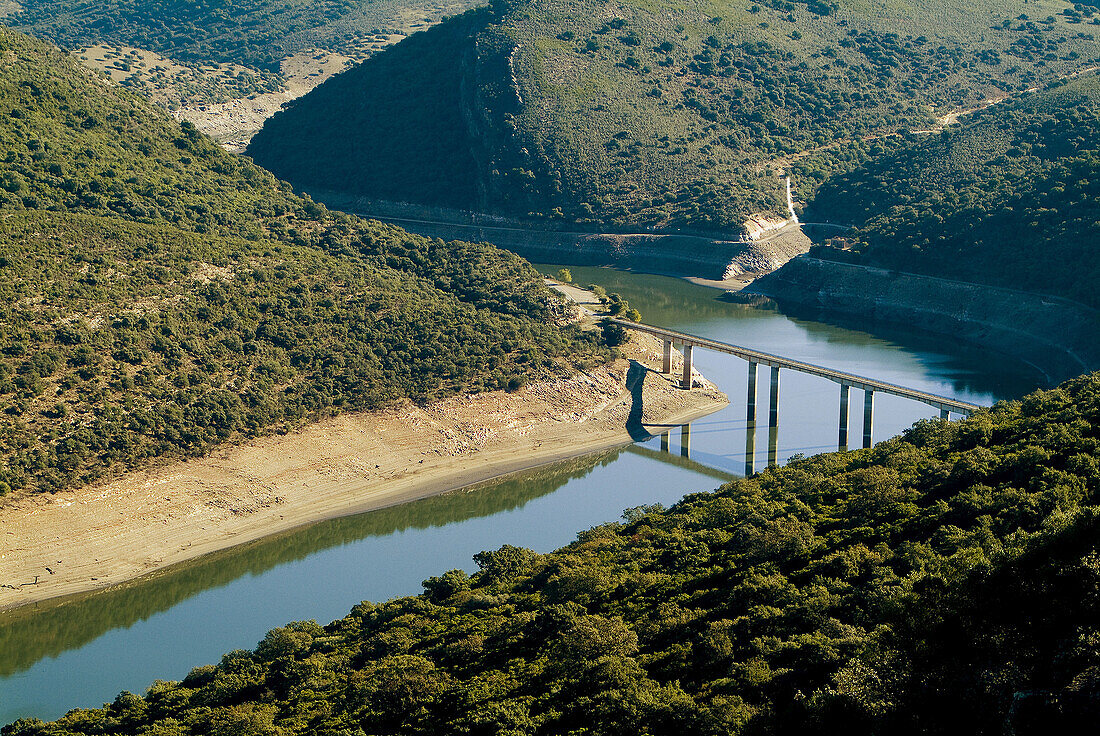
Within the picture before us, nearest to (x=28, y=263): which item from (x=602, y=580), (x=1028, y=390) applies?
(x=602, y=580)

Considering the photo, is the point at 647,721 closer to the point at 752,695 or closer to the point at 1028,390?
the point at 752,695

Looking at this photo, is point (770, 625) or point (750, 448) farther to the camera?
point (750, 448)

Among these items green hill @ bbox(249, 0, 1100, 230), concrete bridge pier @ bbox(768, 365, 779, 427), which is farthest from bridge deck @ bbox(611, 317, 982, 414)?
green hill @ bbox(249, 0, 1100, 230)

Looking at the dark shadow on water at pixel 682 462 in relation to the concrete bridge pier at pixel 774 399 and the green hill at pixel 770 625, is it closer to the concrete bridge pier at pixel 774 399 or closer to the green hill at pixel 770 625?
the concrete bridge pier at pixel 774 399

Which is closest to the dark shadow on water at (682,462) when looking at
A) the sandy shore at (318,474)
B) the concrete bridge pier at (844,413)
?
the sandy shore at (318,474)

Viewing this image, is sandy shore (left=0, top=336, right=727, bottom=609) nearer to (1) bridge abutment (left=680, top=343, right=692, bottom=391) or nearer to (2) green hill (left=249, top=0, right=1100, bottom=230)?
(1) bridge abutment (left=680, top=343, right=692, bottom=391)

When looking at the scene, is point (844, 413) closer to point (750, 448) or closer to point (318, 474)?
point (750, 448)

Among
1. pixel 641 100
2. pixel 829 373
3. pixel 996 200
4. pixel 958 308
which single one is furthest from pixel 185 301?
pixel 641 100
